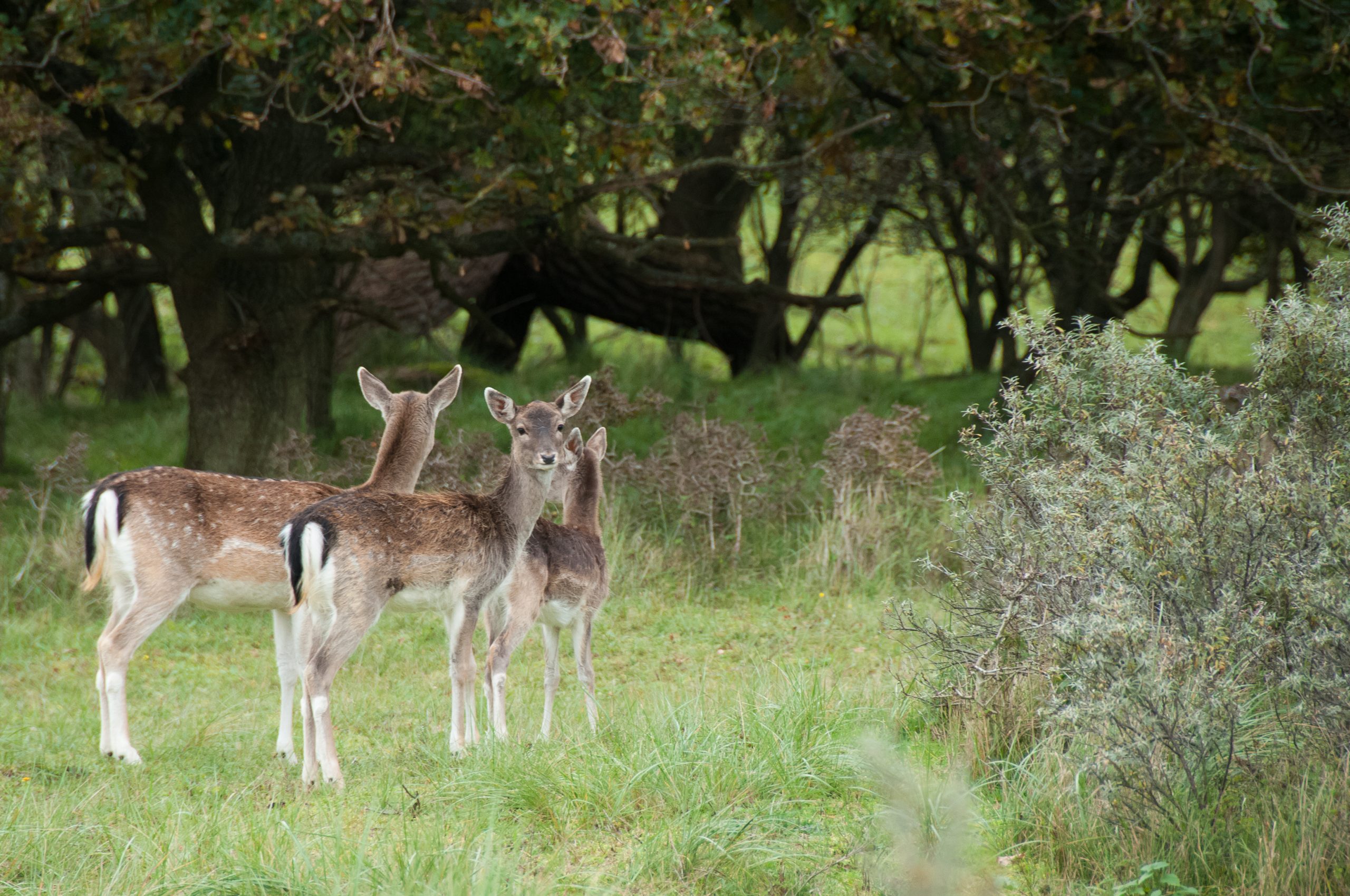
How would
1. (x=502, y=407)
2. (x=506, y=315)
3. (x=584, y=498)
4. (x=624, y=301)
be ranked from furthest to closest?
(x=506, y=315), (x=624, y=301), (x=584, y=498), (x=502, y=407)

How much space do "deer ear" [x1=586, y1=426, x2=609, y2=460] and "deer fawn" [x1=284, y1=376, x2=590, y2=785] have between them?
67 cm

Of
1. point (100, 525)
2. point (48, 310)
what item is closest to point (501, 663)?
point (100, 525)

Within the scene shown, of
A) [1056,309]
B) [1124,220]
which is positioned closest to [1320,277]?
[1056,309]

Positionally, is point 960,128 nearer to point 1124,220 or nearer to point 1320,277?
point 1124,220

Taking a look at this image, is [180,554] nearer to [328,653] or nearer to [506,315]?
[328,653]

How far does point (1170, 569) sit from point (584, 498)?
129 inches

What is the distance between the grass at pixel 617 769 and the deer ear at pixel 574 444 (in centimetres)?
123

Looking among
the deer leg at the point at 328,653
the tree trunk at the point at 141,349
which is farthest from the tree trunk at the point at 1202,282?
the tree trunk at the point at 141,349

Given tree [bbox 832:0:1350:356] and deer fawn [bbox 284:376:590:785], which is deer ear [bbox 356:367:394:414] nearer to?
deer fawn [bbox 284:376:590:785]

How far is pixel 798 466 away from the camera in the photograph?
10.4m

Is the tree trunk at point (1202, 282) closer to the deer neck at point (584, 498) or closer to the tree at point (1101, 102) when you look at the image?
the tree at point (1101, 102)

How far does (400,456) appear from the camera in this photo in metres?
6.83

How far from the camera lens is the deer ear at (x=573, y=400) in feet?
21.9

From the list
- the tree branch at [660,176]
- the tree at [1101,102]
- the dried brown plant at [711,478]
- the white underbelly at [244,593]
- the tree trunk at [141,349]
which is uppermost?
the tree at [1101,102]
